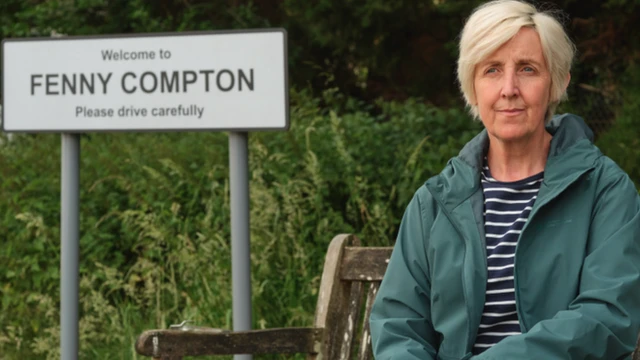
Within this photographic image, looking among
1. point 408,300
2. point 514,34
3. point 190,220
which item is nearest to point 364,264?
point 408,300

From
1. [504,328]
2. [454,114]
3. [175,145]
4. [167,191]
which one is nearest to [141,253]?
[167,191]

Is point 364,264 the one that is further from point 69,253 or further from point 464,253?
point 69,253

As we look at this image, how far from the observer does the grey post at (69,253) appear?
4879 mm

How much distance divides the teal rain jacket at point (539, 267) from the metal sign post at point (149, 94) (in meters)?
1.52

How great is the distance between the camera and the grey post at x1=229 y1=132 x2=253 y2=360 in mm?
4586

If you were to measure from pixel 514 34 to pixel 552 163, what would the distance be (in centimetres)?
34

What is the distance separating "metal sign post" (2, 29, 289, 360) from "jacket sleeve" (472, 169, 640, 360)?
1901 mm

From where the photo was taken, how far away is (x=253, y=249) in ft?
21.0

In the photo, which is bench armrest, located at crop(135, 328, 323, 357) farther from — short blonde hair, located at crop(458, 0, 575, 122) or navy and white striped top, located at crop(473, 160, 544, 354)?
short blonde hair, located at crop(458, 0, 575, 122)

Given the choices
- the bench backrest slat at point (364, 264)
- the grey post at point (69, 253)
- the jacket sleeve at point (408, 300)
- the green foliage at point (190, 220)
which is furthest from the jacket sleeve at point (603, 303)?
the green foliage at point (190, 220)

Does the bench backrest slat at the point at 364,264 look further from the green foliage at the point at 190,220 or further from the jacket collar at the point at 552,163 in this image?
the green foliage at the point at 190,220

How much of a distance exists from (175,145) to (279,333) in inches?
170

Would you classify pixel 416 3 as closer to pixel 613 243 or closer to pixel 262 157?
pixel 262 157

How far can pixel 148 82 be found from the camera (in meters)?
4.77
